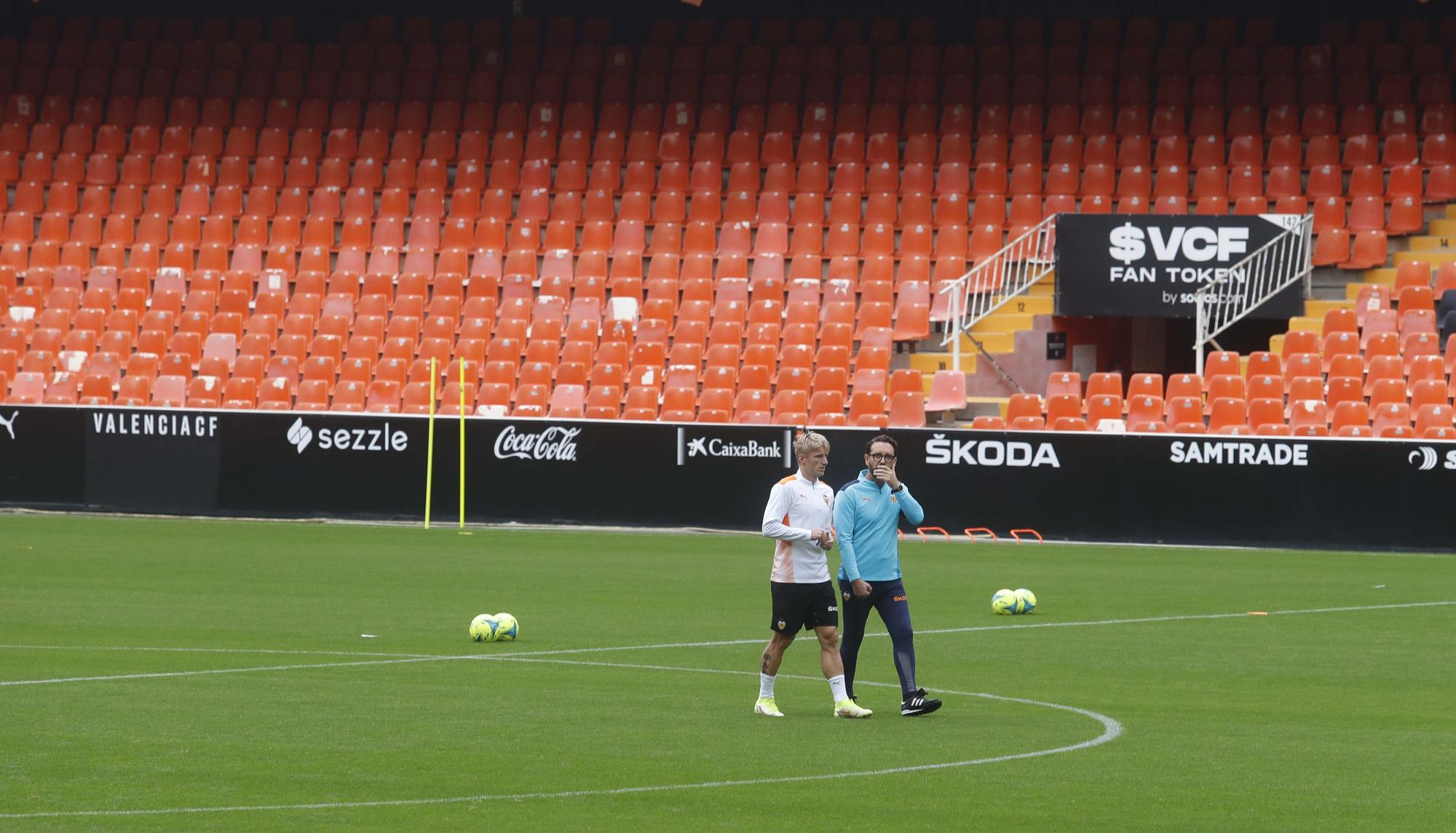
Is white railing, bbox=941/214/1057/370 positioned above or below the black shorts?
above

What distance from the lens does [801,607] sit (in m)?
11.6

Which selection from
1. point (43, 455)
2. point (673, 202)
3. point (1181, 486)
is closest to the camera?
point (1181, 486)

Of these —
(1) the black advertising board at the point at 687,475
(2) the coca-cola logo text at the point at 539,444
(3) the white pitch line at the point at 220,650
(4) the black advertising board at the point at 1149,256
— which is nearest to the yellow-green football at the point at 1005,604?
(3) the white pitch line at the point at 220,650

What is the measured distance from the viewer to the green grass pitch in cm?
873

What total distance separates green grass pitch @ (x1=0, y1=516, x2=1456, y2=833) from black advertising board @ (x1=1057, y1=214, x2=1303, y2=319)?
744 cm

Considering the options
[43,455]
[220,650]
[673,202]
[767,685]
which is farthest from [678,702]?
[673,202]

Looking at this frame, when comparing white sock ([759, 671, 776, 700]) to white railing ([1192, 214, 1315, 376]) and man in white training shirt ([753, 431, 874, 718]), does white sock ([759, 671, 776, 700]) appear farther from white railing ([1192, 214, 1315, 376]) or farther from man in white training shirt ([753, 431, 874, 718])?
white railing ([1192, 214, 1315, 376])

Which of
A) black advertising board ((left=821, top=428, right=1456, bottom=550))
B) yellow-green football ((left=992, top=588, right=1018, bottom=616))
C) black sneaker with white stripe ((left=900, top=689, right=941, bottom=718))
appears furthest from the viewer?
black advertising board ((left=821, top=428, right=1456, bottom=550))

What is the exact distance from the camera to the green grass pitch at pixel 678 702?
873cm

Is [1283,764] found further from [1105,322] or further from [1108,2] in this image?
[1108,2]

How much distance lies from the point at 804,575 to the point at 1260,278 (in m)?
19.0

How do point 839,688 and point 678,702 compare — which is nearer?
point 839,688

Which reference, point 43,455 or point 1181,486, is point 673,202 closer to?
point 43,455

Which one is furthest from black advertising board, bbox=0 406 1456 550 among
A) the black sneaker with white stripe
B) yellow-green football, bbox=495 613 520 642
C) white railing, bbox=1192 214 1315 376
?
the black sneaker with white stripe
